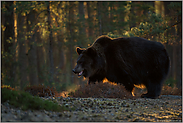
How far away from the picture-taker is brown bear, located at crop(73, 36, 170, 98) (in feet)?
30.5

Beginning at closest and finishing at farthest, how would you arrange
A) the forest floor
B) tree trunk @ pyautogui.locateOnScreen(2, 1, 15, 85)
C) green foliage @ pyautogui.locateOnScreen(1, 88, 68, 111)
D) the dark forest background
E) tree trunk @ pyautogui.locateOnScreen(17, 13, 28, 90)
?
the forest floor
green foliage @ pyautogui.locateOnScreen(1, 88, 68, 111)
the dark forest background
tree trunk @ pyautogui.locateOnScreen(2, 1, 15, 85)
tree trunk @ pyautogui.locateOnScreen(17, 13, 28, 90)

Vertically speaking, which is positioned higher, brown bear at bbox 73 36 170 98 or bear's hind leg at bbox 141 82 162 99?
brown bear at bbox 73 36 170 98

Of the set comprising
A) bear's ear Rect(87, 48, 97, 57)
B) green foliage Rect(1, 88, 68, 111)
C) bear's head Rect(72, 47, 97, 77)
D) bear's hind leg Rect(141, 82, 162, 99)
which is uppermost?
bear's ear Rect(87, 48, 97, 57)

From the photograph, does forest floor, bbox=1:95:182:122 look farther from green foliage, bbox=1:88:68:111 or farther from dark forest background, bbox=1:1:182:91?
dark forest background, bbox=1:1:182:91

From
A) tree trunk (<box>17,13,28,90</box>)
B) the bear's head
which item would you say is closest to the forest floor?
the bear's head

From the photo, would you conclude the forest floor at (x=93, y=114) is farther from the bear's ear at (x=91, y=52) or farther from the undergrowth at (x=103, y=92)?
the bear's ear at (x=91, y=52)

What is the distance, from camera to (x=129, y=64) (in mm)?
9367

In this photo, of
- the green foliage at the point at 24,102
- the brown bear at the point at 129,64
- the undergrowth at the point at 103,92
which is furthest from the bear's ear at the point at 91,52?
the green foliage at the point at 24,102

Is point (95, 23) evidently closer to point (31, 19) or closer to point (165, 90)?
point (31, 19)

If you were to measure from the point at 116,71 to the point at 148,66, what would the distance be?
1.38m

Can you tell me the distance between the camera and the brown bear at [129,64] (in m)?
9.29

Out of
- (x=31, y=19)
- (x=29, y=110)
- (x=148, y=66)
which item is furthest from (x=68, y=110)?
(x=31, y=19)

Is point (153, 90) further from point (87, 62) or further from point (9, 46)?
point (9, 46)

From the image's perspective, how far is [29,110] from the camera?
5.27 meters
